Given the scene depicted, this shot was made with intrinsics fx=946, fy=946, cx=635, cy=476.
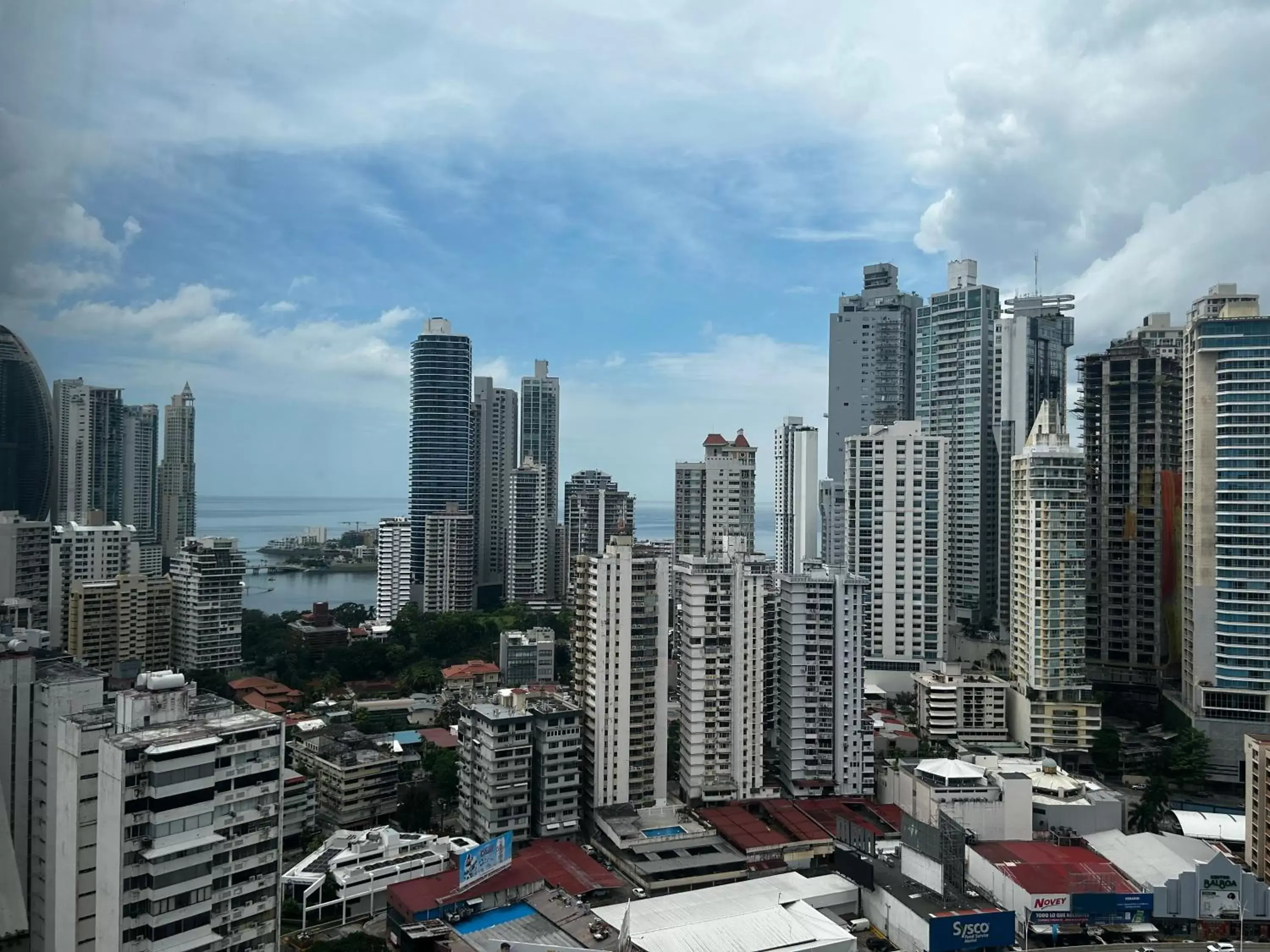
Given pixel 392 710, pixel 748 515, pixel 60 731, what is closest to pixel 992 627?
pixel 748 515

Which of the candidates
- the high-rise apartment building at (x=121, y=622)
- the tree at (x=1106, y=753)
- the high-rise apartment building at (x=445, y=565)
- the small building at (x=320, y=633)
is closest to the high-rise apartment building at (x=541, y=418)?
the high-rise apartment building at (x=445, y=565)

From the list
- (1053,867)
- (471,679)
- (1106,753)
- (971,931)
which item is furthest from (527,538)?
(971,931)

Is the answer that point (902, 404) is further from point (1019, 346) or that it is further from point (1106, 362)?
point (1106, 362)

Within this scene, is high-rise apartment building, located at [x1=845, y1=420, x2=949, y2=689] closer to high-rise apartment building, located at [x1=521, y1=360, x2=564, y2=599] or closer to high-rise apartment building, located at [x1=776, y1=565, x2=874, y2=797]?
high-rise apartment building, located at [x1=776, y1=565, x2=874, y2=797]

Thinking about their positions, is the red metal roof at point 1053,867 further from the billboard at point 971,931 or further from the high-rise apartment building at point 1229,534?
the high-rise apartment building at point 1229,534

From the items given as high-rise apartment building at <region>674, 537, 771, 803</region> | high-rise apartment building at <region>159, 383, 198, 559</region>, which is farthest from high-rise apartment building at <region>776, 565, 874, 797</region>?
high-rise apartment building at <region>159, 383, 198, 559</region>

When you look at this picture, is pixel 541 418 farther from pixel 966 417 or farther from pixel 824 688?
pixel 824 688

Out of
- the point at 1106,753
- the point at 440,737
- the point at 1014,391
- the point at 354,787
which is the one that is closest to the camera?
the point at 354,787
